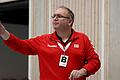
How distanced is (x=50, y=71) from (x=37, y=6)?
1.99 metres

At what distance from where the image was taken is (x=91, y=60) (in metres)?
2.74

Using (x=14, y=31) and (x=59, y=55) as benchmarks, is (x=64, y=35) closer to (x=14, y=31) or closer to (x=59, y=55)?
(x=59, y=55)

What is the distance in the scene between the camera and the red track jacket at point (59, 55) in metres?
2.77

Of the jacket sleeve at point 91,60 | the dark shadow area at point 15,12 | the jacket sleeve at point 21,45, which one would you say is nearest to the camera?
the jacket sleeve at point 91,60

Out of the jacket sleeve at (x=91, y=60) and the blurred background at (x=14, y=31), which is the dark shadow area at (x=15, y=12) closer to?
the blurred background at (x=14, y=31)

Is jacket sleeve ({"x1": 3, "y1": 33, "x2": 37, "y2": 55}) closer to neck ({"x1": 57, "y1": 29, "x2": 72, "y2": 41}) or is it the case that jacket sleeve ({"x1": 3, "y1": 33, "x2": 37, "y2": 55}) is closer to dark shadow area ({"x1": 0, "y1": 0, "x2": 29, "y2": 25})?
neck ({"x1": 57, "y1": 29, "x2": 72, "y2": 41})

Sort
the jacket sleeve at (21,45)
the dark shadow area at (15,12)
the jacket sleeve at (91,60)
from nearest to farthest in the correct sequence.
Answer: the jacket sleeve at (91,60), the jacket sleeve at (21,45), the dark shadow area at (15,12)

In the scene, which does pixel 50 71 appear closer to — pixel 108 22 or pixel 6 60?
pixel 108 22

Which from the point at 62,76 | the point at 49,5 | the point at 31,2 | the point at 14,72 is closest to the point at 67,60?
the point at 62,76

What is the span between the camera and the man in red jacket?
2.76m

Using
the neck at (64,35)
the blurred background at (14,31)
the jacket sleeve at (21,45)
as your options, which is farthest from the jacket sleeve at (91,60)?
the blurred background at (14,31)

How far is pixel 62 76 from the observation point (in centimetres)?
276

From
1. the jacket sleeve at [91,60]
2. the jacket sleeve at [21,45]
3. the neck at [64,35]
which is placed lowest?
the jacket sleeve at [91,60]

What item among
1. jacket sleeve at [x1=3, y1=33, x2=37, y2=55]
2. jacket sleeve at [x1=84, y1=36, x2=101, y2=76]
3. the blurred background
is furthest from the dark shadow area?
Answer: jacket sleeve at [x1=84, y1=36, x2=101, y2=76]
